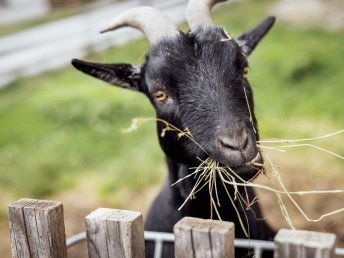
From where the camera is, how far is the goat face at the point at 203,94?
9.53 ft

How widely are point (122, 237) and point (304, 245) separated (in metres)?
0.68

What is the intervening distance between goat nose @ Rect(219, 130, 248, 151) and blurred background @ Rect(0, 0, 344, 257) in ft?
3.68

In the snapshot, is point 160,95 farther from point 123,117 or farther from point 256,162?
point 123,117

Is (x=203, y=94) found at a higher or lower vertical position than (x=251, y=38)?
lower

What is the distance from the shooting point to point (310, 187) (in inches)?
259

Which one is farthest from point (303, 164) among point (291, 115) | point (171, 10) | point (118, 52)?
point (171, 10)

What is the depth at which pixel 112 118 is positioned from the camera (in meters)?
9.41

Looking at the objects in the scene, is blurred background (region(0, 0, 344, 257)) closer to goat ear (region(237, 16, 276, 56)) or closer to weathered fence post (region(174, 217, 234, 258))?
goat ear (region(237, 16, 276, 56))

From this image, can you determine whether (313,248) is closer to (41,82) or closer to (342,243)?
(342,243)

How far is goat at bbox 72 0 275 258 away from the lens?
2959 millimetres

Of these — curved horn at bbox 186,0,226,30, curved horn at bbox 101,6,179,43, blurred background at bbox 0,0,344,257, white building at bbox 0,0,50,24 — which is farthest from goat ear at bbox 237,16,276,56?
white building at bbox 0,0,50,24

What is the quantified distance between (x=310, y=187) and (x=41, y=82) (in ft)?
25.2

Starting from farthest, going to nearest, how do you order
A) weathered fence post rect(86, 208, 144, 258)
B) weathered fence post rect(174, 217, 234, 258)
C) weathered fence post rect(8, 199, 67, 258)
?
weathered fence post rect(8, 199, 67, 258), weathered fence post rect(86, 208, 144, 258), weathered fence post rect(174, 217, 234, 258)

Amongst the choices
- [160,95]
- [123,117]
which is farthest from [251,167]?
[123,117]
